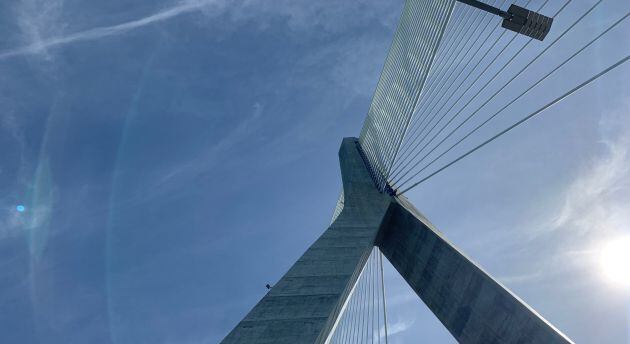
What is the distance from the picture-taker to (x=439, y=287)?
1847cm

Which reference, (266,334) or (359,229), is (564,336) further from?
(359,229)

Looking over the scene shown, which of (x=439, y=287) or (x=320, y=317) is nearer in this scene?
(x=320, y=317)

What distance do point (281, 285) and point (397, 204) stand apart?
1099cm

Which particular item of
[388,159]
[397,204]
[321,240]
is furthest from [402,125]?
[321,240]

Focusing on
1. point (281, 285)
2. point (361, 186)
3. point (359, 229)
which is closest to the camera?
point (281, 285)

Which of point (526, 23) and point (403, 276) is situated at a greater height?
point (526, 23)

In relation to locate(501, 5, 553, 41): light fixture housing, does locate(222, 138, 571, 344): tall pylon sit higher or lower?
lower

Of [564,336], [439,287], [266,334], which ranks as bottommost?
[564,336]

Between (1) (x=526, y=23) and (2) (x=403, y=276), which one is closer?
(1) (x=526, y=23)

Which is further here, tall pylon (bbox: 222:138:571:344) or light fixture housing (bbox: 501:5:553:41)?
light fixture housing (bbox: 501:5:553:41)

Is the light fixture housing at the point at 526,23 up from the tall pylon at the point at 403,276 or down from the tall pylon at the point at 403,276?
up

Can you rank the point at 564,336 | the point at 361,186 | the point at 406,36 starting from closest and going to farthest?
the point at 564,336
the point at 361,186
the point at 406,36

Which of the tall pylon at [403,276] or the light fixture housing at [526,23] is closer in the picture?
the tall pylon at [403,276]

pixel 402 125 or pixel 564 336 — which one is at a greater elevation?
pixel 402 125
